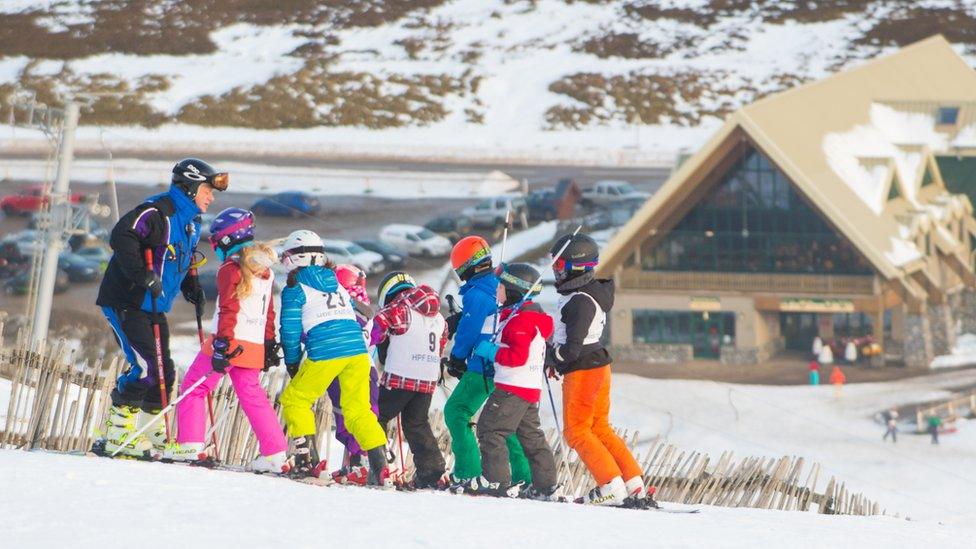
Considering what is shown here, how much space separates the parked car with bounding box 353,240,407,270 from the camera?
4372 centimetres

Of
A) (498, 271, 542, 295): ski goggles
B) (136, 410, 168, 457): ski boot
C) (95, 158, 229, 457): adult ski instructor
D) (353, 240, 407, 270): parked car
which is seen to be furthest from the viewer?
(353, 240, 407, 270): parked car

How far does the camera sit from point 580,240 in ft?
30.9

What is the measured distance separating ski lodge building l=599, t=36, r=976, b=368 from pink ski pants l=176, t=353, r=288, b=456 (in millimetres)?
29299

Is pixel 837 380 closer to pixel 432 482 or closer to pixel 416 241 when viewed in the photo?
pixel 416 241

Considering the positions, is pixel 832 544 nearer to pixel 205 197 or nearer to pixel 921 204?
pixel 205 197

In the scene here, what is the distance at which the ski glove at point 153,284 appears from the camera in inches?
336

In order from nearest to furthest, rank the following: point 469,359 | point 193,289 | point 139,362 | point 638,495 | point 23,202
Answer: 1. point 139,362
2. point 193,289
3. point 638,495
4. point 469,359
5. point 23,202

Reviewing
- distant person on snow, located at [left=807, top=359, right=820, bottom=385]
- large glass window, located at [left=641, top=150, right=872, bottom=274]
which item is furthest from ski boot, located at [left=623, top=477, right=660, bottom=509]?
large glass window, located at [left=641, top=150, right=872, bottom=274]

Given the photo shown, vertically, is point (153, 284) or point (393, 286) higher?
point (153, 284)

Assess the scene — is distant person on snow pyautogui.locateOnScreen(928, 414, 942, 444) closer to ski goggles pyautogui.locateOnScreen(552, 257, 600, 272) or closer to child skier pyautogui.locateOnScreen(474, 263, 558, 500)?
child skier pyautogui.locateOnScreen(474, 263, 558, 500)

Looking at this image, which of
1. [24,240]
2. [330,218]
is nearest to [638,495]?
[24,240]

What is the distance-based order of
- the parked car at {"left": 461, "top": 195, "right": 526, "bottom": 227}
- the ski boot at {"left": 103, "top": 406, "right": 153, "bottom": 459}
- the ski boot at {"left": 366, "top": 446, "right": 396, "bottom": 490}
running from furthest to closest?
the parked car at {"left": 461, "top": 195, "right": 526, "bottom": 227}, the ski boot at {"left": 366, "top": 446, "right": 396, "bottom": 490}, the ski boot at {"left": 103, "top": 406, "right": 153, "bottom": 459}

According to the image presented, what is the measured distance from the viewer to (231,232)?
891cm

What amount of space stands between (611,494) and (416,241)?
117 ft
